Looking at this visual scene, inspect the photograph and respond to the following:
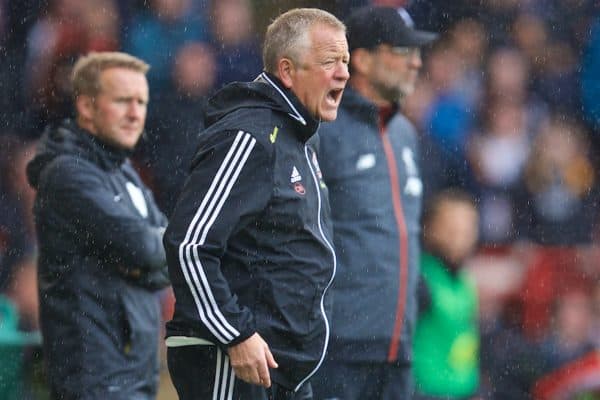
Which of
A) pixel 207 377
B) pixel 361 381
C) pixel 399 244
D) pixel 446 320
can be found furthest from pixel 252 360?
pixel 446 320

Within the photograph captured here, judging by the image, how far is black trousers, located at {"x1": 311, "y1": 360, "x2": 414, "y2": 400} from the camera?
6598mm

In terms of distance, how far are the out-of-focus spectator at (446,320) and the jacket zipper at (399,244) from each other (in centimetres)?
111

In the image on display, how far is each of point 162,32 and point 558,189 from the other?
2.90 m

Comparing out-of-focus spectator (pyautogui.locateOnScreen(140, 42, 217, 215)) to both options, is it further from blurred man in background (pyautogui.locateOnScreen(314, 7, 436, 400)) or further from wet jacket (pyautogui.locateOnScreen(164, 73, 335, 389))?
wet jacket (pyautogui.locateOnScreen(164, 73, 335, 389))

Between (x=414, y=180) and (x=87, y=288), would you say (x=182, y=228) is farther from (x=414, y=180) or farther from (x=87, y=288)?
(x=414, y=180)

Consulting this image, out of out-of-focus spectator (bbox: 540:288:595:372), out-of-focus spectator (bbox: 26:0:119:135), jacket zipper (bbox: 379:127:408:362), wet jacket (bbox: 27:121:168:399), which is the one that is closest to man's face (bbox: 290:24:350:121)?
wet jacket (bbox: 27:121:168:399)

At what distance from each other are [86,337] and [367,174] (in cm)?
139

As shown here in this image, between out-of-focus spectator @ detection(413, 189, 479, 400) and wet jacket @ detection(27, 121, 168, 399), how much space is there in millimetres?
1847

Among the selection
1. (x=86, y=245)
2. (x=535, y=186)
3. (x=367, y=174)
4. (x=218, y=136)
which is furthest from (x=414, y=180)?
(x=535, y=186)

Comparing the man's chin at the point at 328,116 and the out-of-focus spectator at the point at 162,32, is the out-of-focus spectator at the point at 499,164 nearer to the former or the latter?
the out-of-focus spectator at the point at 162,32

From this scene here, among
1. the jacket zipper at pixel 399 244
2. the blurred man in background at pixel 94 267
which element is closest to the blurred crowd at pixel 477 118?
the blurred man in background at pixel 94 267

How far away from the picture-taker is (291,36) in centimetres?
545

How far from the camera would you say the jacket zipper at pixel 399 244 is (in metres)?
6.72

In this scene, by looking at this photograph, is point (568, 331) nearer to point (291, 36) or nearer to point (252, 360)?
point (291, 36)
